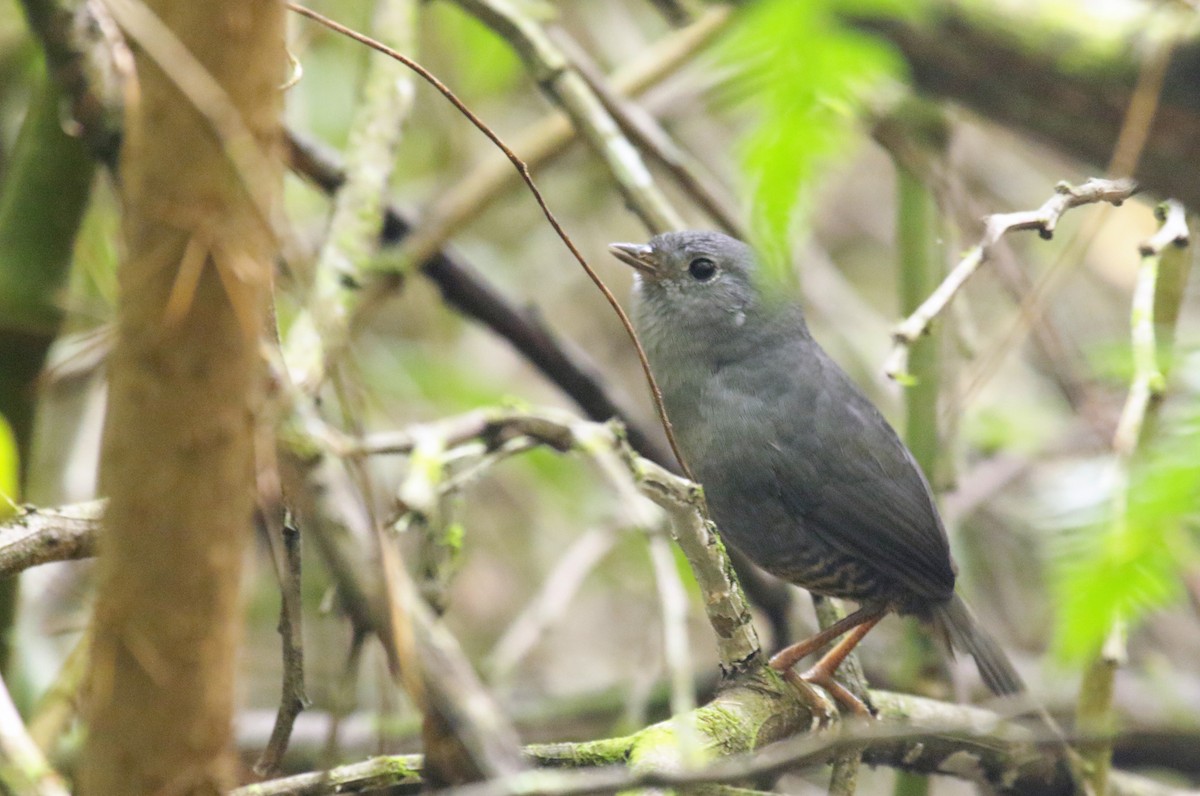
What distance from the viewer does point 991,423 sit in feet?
16.7

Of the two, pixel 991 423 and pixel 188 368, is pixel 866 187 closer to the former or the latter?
pixel 991 423

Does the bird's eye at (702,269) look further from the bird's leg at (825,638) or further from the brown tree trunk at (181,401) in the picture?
the brown tree trunk at (181,401)

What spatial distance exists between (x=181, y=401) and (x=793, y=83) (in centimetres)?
75

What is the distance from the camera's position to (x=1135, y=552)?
125cm

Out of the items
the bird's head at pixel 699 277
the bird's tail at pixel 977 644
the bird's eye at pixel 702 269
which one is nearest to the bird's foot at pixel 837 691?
the bird's tail at pixel 977 644

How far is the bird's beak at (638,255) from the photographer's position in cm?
375

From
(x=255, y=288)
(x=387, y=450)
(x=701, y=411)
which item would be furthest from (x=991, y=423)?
(x=255, y=288)

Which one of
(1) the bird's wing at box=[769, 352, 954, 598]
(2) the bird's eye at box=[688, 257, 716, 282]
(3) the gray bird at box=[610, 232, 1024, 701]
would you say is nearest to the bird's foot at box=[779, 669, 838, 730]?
(3) the gray bird at box=[610, 232, 1024, 701]

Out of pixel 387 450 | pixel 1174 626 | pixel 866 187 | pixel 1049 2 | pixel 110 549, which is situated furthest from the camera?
pixel 866 187

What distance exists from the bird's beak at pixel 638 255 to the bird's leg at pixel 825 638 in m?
1.22

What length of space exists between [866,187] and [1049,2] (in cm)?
656

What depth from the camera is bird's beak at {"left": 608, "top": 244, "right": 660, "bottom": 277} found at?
12.3 ft

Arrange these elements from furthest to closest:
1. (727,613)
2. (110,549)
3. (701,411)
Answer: (701,411) → (727,613) → (110,549)

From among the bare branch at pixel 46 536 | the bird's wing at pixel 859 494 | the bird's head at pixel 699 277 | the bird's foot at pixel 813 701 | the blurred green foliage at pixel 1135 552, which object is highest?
the bird's head at pixel 699 277
